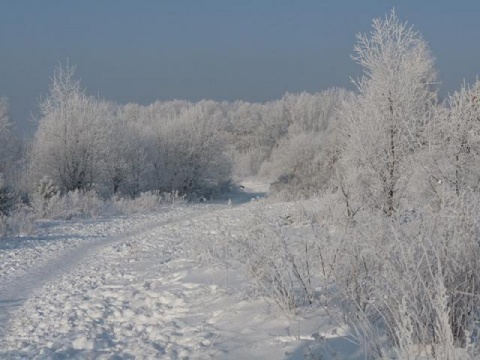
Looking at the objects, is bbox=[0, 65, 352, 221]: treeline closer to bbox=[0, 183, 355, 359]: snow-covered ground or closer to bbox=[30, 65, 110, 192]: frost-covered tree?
bbox=[30, 65, 110, 192]: frost-covered tree

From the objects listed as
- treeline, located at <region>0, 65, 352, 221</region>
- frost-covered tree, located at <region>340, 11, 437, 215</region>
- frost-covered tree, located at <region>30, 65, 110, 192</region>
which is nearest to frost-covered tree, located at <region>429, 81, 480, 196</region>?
frost-covered tree, located at <region>340, 11, 437, 215</region>

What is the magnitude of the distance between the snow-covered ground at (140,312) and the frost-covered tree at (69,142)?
58.7 feet

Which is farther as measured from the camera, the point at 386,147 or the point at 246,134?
the point at 246,134

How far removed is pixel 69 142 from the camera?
1172 inches

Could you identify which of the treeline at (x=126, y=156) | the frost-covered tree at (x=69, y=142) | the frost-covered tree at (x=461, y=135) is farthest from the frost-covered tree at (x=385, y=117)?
the frost-covered tree at (x=69, y=142)

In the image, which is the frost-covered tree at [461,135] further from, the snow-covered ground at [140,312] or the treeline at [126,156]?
the treeline at [126,156]

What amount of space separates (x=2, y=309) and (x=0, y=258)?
367cm

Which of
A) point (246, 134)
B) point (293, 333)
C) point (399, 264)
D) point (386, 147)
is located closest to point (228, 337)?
point (293, 333)

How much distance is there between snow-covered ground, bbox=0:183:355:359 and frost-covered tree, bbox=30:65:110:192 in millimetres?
17900

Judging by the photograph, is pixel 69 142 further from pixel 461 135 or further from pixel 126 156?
pixel 461 135

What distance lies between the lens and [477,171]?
9859mm

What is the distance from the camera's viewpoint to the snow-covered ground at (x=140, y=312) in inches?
217

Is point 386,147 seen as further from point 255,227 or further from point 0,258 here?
point 0,258

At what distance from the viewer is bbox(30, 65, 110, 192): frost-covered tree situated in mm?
29781
